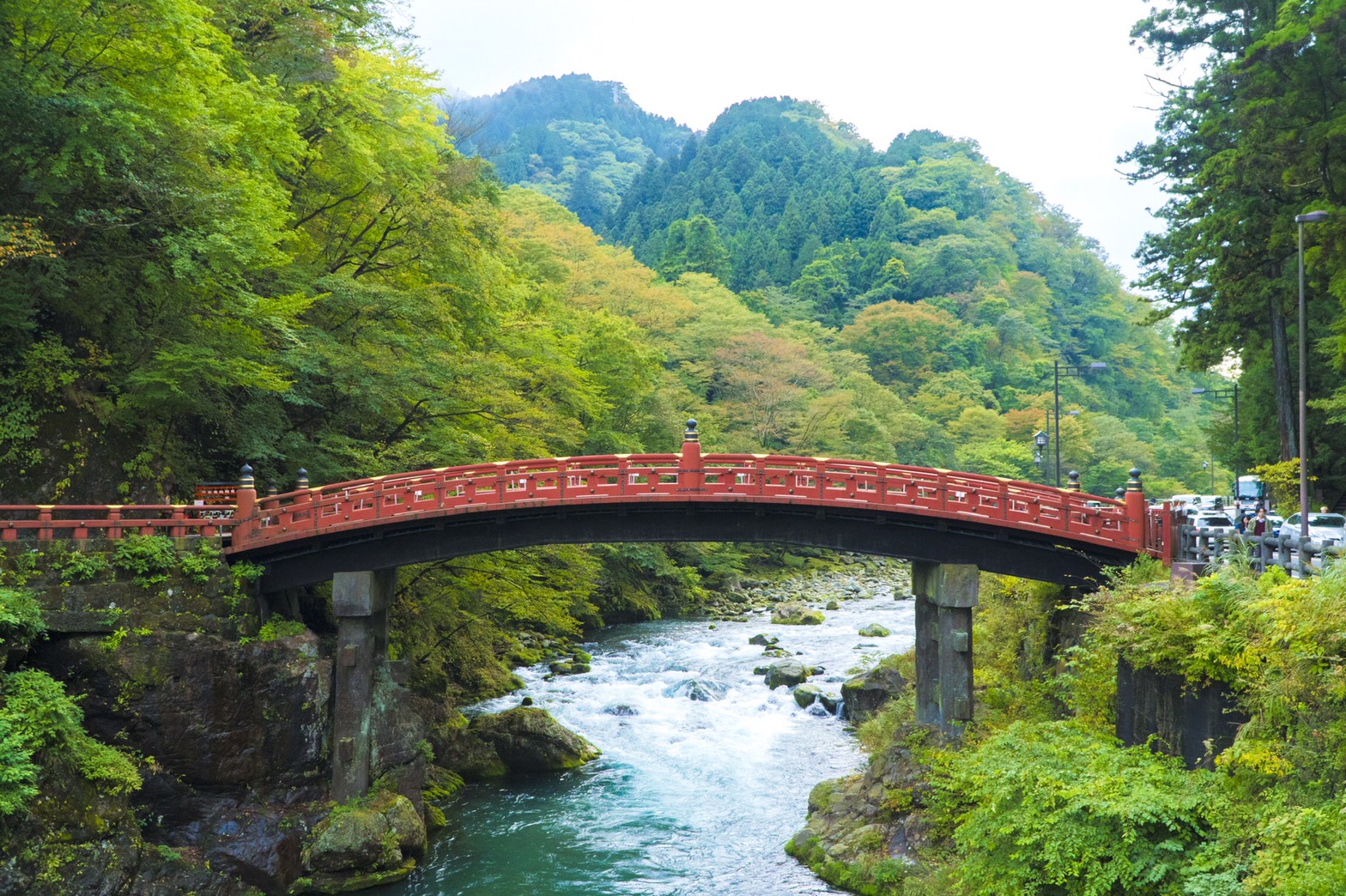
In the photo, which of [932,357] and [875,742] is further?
[932,357]

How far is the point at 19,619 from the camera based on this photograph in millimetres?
17344

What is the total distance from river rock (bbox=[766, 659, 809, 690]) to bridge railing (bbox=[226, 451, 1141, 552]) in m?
12.6

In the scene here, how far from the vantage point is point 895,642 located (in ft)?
125

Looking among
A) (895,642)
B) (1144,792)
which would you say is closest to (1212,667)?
(1144,792)

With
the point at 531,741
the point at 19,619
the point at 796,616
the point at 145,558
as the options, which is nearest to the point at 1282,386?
the point at 796,616

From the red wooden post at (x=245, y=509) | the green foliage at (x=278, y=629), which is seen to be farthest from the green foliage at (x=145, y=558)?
the green foliage at (x=278, y=629)

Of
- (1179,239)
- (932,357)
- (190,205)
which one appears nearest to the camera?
(190,205)

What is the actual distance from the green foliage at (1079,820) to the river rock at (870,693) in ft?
41.2

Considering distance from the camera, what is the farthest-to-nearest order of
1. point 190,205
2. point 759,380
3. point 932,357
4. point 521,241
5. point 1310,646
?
point 932,357, point 759,380, point 521,241, point 190,205, point 1310,646

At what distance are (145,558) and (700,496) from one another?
10.6m

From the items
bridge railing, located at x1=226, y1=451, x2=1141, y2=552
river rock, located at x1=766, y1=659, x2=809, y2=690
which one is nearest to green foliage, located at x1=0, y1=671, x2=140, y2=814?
bridge railing, located at x1=226, y1=451, x2=1141, y2=552

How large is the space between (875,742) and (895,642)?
1540 cm

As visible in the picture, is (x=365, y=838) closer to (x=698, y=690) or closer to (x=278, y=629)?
(x=278, y=629)

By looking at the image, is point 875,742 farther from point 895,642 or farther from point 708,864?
point 895,642
